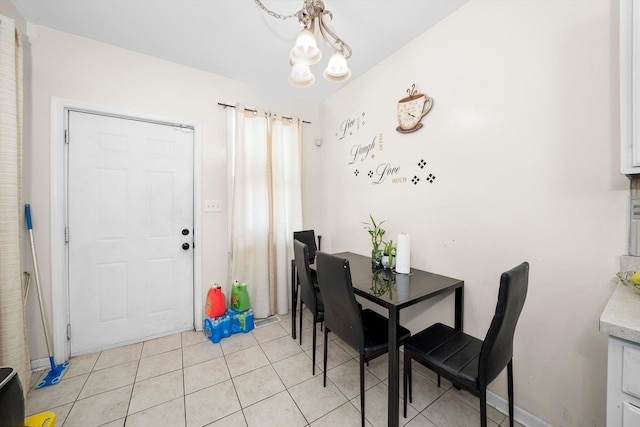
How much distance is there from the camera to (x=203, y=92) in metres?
2.46

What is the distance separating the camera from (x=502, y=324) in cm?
103

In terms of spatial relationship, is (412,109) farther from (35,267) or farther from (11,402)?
(35,267)

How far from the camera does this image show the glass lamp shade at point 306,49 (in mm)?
1321

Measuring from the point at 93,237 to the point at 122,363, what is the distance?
3.54 ft

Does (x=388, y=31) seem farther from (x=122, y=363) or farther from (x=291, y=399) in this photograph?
(x=122, y=363)

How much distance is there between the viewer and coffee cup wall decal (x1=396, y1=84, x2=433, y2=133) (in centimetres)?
186

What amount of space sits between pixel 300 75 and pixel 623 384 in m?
1.90

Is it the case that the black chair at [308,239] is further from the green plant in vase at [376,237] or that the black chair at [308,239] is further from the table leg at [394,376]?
the table leg at [394,376]

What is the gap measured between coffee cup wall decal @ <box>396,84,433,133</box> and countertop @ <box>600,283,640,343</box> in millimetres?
1471

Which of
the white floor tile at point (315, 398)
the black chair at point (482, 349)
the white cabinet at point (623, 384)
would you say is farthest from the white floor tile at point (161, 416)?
the white cabinet at point (623, 384)

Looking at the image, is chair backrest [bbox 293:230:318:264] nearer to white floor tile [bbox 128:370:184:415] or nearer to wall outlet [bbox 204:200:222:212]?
wall outlet [bbox 204:200:222:212]

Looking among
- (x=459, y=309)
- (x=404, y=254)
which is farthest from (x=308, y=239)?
(x=459, y=309)

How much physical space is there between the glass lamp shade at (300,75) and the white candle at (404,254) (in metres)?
1.26

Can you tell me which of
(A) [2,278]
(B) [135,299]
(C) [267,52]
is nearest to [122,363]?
(B) [135,299]
